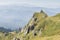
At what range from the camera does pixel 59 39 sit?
185 m

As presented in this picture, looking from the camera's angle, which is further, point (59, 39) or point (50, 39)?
point (50, 39)

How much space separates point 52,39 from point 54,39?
1.82 metres

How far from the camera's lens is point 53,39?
196250 millimetres

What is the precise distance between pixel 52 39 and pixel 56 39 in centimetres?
404

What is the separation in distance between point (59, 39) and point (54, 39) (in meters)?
10.0

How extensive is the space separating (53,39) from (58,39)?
10067 millimetres

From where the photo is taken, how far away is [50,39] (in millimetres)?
198125

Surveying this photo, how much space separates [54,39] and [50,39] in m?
4.59

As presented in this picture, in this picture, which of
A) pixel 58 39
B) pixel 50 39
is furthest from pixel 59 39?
pixel 50 39

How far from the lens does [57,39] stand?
191 m

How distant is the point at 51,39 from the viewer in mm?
195500

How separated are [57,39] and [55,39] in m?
2.79

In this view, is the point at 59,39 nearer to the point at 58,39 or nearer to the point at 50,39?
the point at 58,39

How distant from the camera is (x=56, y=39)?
634ft
